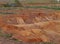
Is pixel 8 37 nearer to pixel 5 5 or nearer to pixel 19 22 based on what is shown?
pixel 19 22

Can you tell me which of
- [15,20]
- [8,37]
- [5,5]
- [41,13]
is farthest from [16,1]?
[8,37]

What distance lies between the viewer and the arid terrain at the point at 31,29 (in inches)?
244

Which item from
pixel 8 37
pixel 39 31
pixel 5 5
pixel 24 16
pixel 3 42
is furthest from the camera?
pixel 5 5

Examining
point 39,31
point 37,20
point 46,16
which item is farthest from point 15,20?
point 39,31

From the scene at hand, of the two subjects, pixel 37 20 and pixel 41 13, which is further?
pixel 41 13

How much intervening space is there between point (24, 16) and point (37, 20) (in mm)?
686

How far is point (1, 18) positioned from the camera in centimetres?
947

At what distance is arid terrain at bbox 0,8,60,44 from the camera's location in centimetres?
619

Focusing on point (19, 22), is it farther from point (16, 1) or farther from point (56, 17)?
point (16, 1)

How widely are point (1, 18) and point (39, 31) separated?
275 cm

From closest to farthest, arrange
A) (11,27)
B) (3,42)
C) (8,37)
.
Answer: (3,42), (8,37), (11,27)

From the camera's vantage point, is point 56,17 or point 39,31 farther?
point 56,17

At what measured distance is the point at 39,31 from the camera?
23.8 feet

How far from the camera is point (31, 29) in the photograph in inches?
296
